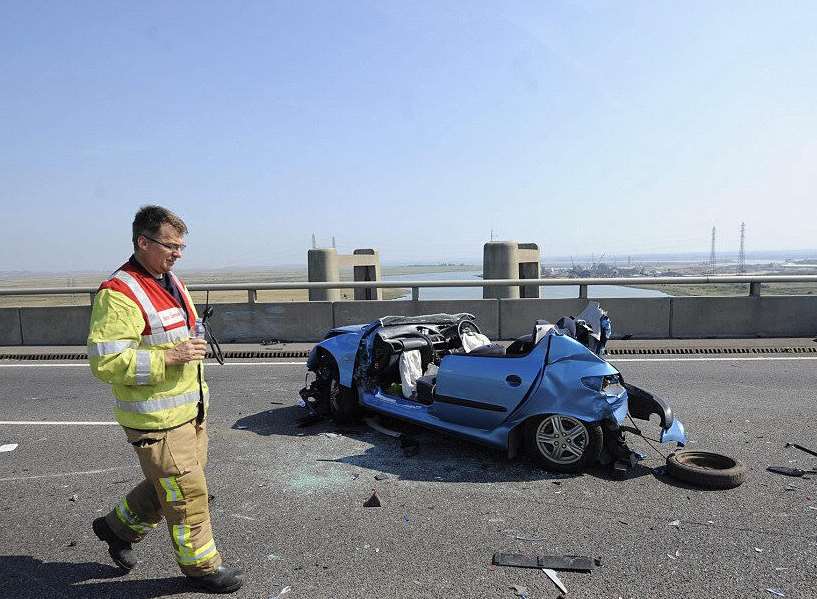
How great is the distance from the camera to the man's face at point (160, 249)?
308 centimetres

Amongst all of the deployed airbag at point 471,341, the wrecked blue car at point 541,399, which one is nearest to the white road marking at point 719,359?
the deployed airbag at point 471,341

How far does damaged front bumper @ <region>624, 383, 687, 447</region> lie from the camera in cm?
476

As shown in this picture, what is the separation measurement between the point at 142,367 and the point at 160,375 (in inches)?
3.6

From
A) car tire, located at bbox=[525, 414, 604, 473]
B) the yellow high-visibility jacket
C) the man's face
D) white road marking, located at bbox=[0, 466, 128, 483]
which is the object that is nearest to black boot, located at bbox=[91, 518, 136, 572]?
the yellow high-visibility jacket

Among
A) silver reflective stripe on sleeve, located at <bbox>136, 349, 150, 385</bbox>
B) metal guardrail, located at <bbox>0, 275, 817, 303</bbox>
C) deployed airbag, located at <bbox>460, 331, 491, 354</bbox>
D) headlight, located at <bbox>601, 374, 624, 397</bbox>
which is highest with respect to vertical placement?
silver reflective stripe on sleeve, located at <bbox>136, 349, 150, 385</bbox>

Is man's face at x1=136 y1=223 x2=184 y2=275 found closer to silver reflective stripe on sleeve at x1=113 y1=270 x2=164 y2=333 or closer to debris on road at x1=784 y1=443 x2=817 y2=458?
silver reflective stripe on sleeve at x1=113 y1=270 x2=164 y2=333

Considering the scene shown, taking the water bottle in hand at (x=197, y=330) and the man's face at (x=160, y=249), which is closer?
the man's face at (x=160, y=249)

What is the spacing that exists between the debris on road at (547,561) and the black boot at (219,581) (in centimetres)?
142

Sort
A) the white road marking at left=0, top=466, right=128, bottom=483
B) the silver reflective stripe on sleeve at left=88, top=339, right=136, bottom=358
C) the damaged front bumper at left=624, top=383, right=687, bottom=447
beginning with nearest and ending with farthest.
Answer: the silver reflective stripe on sleeve at left=88, top=339, right=136, bottom=358, the damaged front bumper at left=624, top=383, right=687, bottom=447, the white road marking at left=0, top=466, right=128, bottom=483

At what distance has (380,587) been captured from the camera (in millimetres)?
3168

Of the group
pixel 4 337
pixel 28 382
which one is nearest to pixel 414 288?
pixel 28 382

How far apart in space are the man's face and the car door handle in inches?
109

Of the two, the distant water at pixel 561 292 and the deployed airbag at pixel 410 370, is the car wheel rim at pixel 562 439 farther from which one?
the distant water at pixel 561 292

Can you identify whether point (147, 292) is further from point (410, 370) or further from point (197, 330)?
point (410, 370)
